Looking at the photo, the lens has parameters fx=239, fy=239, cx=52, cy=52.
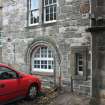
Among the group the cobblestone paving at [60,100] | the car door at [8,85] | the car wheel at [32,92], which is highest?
the car door at [8,85]

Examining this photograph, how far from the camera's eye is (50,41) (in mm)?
13688

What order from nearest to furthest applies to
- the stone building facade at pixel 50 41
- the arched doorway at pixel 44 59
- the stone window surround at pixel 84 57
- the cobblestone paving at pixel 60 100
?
the cobblestone paving at pixel 60 100, the stone window surround at pixel 84 57, the stone building facade at pixel 50 41, the arched doorway at pixel 44 59

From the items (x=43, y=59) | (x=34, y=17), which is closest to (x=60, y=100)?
(x=43, y=59)

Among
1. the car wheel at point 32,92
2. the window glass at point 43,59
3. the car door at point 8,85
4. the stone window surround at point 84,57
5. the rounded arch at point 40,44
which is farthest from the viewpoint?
the window glass at point 43,59

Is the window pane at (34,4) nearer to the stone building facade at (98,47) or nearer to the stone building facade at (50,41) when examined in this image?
the stone building facade at (50,41)

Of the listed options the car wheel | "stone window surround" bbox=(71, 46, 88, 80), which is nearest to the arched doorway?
"stone window surround" bbox=(71, 46, 88, 80)

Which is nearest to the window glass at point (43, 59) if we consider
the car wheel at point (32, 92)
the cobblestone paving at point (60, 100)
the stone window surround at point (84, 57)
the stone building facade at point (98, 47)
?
the stone window surround at point (84, 57)

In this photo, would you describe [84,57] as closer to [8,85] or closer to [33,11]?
[8,85]

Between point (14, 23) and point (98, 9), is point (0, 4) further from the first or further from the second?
point (98, 9)

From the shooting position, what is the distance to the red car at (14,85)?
9295mm

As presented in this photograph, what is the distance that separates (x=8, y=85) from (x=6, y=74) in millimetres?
497

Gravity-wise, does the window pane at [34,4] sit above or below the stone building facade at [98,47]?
above

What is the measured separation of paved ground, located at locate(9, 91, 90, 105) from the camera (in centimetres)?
1057

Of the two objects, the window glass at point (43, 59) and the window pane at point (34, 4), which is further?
the window pane at point (34, 4)
